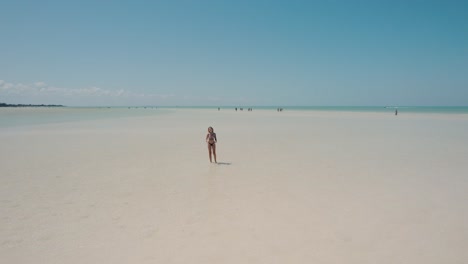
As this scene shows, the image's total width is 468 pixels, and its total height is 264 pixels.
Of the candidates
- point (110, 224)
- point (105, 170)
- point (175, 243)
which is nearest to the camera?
point (175, 243)

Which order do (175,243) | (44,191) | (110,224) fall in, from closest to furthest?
(175,243)
(110,224)
(44,191)

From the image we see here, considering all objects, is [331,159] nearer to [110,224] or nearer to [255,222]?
[255,222]

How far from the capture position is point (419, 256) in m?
4.79

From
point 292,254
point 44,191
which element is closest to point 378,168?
point 292,254

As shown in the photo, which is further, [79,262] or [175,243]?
[175,243]

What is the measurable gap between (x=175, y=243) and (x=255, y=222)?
5.55 ft

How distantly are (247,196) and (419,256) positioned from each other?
3.98m

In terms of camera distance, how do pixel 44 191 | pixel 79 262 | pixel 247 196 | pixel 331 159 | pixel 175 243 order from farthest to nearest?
pixel 331 159, pixel 44 191, pixel 247 196, pixel 175 243, pixel 79 262

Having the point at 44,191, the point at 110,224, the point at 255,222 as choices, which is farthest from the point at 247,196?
the point at 44,191

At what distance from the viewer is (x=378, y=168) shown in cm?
1095

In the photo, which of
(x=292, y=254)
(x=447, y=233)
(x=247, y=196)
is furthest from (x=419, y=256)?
(x=247, y=196)

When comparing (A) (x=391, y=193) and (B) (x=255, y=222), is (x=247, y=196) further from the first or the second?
(A) (x=391, y=193)

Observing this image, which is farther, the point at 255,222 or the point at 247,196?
the point at 247,196

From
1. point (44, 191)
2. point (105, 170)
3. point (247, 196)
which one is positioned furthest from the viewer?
point (105, 170)
